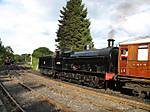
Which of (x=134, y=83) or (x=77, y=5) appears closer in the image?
(x=134, y=83)

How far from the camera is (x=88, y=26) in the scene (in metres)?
59.2

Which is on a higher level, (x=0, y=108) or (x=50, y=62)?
(x=50, y=62)

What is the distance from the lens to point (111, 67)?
20.4 meters

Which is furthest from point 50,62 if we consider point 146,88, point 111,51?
point 146,88

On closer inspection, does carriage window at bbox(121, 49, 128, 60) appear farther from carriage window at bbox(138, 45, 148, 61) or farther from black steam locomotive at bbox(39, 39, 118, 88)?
black steam locomotive at bbox(39, 39, 118, 88)

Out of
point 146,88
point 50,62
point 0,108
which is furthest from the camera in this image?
point 50,62

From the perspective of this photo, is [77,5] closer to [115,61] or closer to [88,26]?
[88,26]

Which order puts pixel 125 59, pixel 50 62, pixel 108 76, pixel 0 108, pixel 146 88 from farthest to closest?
pixel 50 62 → pixel 108 76 → pixel 125 59 → pixel 146 88 → pixel 0 108

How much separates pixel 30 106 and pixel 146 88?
250 inches

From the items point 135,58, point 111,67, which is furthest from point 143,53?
point 111,67

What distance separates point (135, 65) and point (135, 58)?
16.0 inches

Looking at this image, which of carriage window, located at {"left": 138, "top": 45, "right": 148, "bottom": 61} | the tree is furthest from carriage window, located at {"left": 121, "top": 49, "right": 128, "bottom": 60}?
the tree

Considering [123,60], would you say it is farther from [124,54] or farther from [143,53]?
[143,53]

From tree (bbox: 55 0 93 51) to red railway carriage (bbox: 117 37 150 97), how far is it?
37.0m
